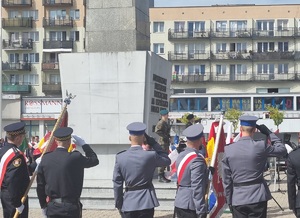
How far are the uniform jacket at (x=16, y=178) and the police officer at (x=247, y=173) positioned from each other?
268cm

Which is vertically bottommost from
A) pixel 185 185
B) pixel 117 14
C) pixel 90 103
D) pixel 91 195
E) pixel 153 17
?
pixel 91 195

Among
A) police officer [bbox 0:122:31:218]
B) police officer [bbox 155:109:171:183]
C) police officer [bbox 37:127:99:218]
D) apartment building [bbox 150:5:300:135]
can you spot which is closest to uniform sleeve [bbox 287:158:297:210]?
police officer [bbox 37:127:99:218]

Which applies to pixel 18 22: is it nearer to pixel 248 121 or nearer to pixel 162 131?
pixel 162 131

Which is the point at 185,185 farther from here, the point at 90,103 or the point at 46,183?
the point at 90,103

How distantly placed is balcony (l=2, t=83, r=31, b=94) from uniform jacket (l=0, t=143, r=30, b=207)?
6411 centimetres

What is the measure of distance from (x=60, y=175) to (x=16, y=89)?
65528 millimetres

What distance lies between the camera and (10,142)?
9320mm

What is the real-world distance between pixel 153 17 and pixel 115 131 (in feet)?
203

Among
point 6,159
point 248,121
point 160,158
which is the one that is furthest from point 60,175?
Answer: point 248,121

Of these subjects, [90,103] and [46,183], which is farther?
[90,103]

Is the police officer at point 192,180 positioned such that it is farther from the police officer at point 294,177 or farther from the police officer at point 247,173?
the police officer at point 294,177

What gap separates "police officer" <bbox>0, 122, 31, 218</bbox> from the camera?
8.95 meters

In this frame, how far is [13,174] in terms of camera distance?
352 inches

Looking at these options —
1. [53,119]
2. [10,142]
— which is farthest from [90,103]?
[53,119]
